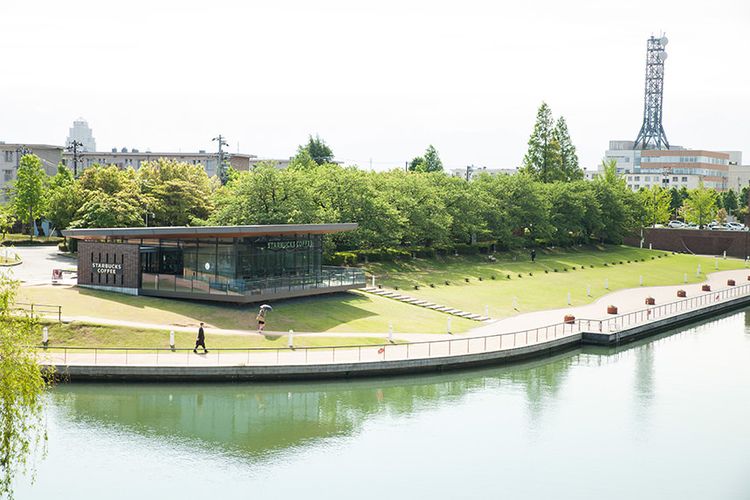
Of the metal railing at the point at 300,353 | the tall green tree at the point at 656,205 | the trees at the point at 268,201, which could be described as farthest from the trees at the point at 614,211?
the metal railing at the point at 300,353

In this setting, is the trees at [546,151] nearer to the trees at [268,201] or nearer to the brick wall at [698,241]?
the brick wall at [698,241]

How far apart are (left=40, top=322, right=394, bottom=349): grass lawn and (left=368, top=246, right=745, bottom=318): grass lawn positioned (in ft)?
66.8

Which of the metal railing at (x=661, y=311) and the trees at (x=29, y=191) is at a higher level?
the trees at (x=29, y=191)

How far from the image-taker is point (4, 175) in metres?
116

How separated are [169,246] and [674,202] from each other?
129245mm

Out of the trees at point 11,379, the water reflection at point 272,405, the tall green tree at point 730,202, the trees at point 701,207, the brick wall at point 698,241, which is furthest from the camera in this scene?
the tall green tree at point 730,202

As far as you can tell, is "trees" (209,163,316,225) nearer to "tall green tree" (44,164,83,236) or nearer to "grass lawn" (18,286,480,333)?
"grass lawn" (18,286,480,333)

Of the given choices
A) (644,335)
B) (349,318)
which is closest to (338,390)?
(349,318)

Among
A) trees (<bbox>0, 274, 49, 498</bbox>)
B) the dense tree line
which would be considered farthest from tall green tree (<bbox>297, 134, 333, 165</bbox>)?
trees (<bbox>0, 274, 49, 498</bbox>)

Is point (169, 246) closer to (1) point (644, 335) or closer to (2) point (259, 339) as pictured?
(2) point (259, 339)

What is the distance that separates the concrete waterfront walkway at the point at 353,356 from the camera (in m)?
38.9

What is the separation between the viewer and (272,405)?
38.1m

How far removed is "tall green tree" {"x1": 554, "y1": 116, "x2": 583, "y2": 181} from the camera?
124062 mm

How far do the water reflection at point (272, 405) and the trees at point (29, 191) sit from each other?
5647 centimetres
